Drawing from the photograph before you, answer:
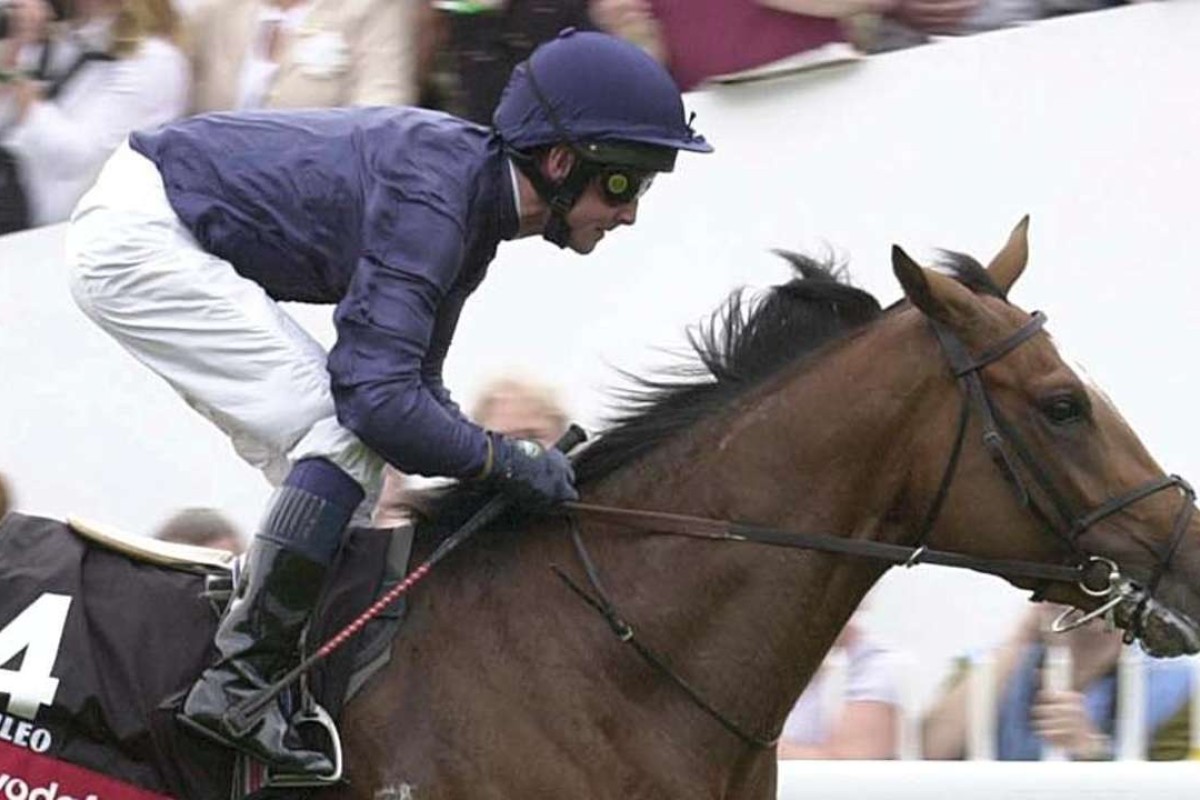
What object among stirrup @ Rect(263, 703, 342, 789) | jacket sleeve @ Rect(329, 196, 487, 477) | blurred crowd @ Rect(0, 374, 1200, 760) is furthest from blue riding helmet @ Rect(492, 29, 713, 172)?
blurred crowd @ Rect(0, 374, 1200, 760)

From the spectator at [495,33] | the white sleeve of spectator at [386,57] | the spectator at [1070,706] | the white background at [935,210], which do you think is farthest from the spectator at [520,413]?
the white sleeve of spectator at [386,57]

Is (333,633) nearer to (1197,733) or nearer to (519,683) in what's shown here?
(519,683)

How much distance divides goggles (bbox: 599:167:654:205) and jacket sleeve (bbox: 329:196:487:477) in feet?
0.97

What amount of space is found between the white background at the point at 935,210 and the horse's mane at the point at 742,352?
2332 millimetres

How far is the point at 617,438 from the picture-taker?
16.4 ft

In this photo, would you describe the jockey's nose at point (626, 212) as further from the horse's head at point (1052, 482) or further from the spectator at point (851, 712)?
the spectator at point (851, 712)

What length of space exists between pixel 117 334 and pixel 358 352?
59 cm

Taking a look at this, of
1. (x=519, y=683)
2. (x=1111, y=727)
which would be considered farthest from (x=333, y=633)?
(x=1111, y=727)

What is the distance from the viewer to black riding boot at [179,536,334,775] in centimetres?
468

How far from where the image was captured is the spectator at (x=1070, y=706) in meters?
6.33

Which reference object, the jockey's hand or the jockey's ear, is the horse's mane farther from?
the jockey's ear

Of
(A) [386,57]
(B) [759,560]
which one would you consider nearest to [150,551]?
(B) [759,560]

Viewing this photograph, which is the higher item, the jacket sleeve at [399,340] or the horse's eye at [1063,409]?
the jacket sleeve at [399,340]

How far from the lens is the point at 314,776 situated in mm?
4695
